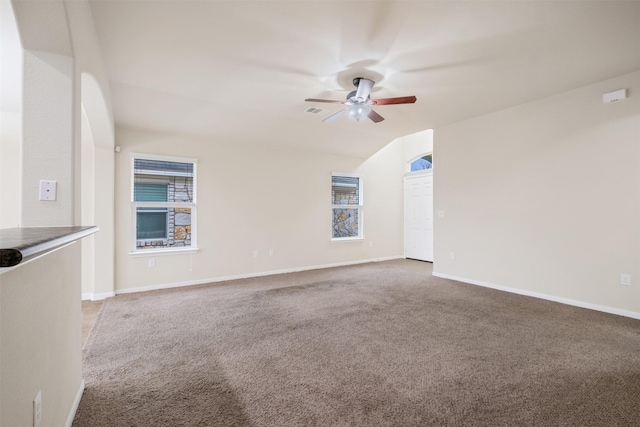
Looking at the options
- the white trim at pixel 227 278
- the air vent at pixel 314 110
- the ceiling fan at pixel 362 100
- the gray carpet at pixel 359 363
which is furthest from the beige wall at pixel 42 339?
the air vent at pixel 314 110

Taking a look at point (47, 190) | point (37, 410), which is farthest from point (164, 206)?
point (37, 410)

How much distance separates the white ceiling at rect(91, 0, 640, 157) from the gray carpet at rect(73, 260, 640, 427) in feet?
8.58

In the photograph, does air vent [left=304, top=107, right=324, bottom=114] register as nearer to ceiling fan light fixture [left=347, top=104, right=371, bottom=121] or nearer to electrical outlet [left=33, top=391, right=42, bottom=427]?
ceiling fan light fixture [left=347, top=104, right=371, bottom=121]

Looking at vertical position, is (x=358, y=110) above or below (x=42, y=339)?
above

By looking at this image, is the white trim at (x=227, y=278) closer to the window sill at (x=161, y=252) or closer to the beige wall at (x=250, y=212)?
the beige wall at (x=250, y=212)

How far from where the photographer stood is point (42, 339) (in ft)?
4.13

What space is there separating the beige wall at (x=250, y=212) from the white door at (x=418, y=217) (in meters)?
0.70

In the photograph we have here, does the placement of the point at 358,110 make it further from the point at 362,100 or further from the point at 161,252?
the point at 161,252

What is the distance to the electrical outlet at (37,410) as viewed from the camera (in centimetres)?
116

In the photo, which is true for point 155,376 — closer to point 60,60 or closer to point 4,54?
point 60,60

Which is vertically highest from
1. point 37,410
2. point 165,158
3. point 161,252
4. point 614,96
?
point 614,96

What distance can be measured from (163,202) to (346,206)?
142 inches

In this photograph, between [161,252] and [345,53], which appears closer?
[345,53]

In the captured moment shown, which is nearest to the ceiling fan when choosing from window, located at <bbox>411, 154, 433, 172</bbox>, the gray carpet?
the gray carpet
